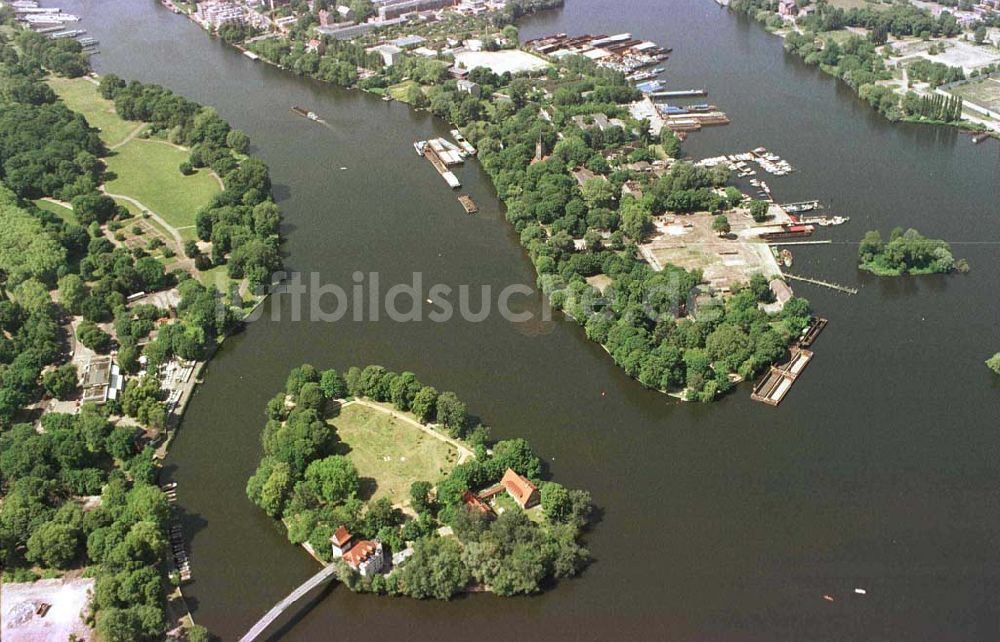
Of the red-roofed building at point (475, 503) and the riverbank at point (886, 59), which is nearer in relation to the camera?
the red-roofed building at point (475, 503)

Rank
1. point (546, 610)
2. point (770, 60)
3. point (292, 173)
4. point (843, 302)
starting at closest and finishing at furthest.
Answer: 1. point (546, 610)
2. point (843, 302)
3. point (292, 173)
4. point (770, 60)

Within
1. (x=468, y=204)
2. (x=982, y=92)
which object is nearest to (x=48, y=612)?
(x=468, y=204)

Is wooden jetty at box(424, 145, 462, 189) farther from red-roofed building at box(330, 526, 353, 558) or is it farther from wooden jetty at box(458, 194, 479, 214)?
red-roofed building at box(330, 526, 353, 558)

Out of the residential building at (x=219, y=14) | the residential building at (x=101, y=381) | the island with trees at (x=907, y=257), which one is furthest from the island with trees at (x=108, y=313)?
the island with trees at (x=907, y=257)

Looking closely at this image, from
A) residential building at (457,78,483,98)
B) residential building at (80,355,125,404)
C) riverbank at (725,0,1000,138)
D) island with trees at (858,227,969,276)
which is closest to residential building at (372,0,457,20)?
residential building at (457,78,483,98)

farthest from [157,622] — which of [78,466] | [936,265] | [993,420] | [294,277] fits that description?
[936,265]

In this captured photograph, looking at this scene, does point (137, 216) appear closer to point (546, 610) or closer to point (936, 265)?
point (546, 610)

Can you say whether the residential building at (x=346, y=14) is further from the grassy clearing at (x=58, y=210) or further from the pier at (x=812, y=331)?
the pier at (x=812, y=331)
